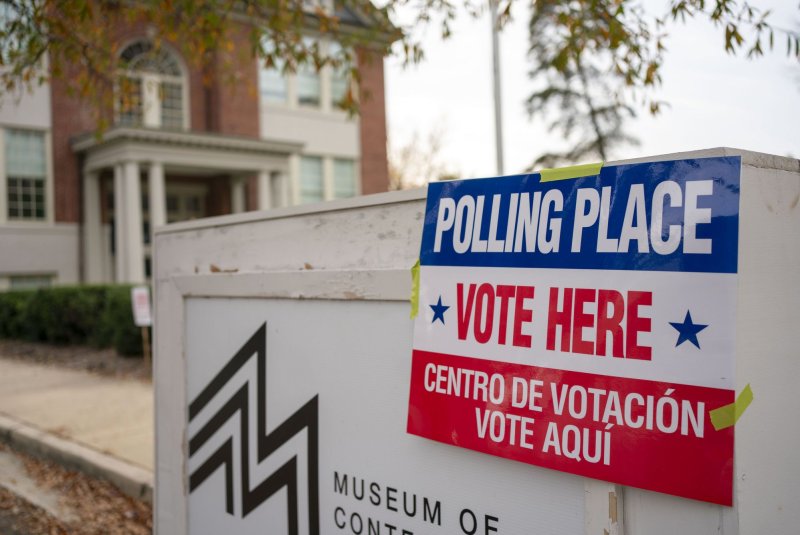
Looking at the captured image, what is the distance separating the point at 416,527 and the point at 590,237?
1087mm

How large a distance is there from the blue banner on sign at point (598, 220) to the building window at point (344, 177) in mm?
25654

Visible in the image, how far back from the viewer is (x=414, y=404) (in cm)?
216

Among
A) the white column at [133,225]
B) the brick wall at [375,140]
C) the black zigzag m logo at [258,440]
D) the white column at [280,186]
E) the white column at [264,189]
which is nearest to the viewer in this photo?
the black zigzag m logo at [258,440]

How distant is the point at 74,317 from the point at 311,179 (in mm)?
13436

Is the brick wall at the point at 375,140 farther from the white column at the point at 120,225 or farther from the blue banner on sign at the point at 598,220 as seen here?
the blue banner on sign at the point at 598,220

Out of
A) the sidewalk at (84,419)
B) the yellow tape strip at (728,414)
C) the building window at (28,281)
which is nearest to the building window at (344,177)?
the building window at (28,281)

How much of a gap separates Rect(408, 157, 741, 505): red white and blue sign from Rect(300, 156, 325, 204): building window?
80.9ft

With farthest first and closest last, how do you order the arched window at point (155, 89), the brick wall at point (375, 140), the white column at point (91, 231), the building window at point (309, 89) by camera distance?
the brick wall at point (375, 140)
the building window at point (309, 89)
the arched window at point (155, 89)
the white column at point (91, 231)

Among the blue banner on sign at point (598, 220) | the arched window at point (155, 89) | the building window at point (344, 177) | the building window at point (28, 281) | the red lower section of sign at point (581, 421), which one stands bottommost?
the building window at point (28, 281)

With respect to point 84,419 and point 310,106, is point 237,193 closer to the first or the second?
point 310,106

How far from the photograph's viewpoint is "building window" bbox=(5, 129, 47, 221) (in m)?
21.2

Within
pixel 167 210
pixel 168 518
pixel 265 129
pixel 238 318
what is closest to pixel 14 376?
pixel 168 518

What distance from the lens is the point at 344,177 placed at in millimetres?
27828

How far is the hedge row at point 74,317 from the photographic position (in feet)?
41.0
